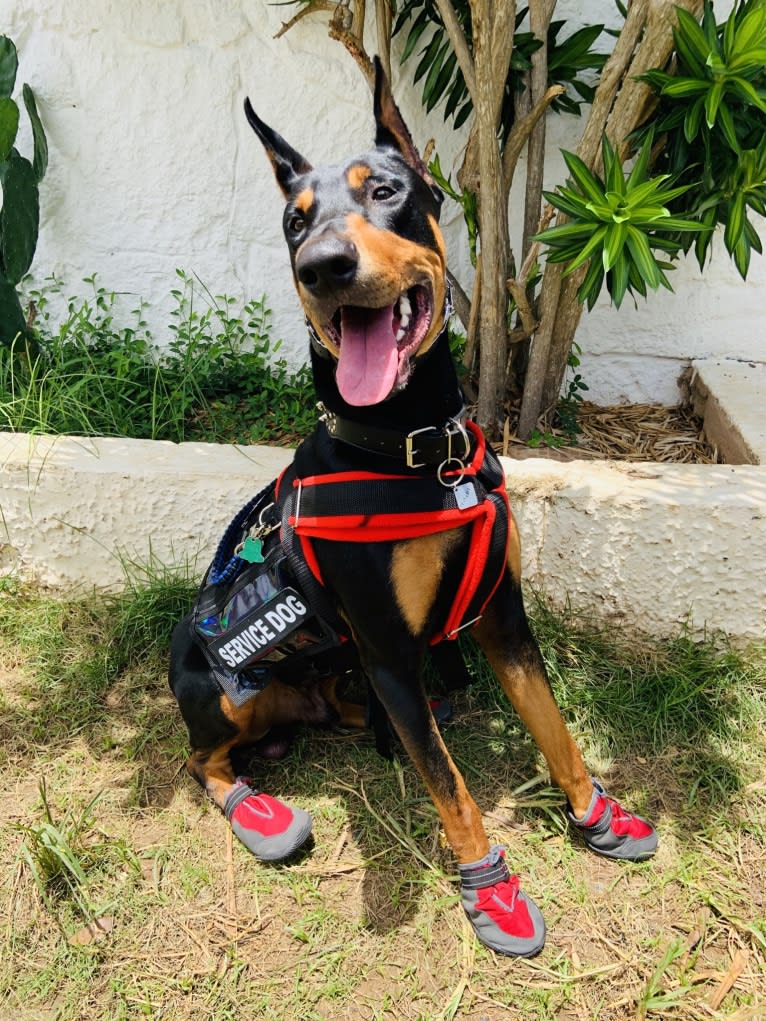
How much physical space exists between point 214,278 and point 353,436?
8.01 ft

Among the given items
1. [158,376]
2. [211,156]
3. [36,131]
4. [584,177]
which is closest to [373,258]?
[584,177]

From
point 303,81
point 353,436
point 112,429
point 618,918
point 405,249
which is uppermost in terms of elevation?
point 303,81

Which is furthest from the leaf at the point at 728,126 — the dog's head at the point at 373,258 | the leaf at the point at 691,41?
the dog's head at the point at 373,258

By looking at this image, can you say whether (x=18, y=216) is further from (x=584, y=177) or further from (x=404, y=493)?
(x=404, y=493)

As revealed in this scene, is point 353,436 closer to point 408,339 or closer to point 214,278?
point 408,339

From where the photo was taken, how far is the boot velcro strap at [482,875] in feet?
6.61

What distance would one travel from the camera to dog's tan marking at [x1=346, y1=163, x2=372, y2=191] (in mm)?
1780

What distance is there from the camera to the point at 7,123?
3441mm

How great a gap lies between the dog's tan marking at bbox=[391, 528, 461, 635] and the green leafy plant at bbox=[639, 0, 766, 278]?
153cm

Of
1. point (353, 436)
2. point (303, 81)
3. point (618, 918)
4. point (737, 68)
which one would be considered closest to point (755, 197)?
point (737, 68)

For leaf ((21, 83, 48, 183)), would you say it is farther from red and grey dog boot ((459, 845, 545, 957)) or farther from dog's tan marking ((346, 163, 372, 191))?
red and grey dog boot ((459, 845, 545, 957))

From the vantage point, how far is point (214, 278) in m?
3.97

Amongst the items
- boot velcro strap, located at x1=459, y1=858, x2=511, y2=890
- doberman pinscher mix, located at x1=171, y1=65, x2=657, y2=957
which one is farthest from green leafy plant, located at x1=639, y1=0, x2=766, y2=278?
boot velcro strap, located at x1=459, y1=858, x2=511, y2=890

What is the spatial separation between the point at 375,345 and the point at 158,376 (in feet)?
7.36
